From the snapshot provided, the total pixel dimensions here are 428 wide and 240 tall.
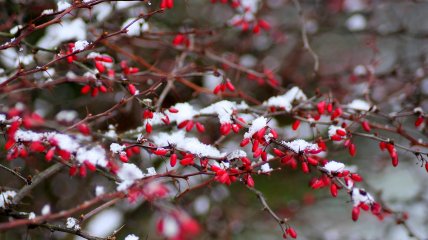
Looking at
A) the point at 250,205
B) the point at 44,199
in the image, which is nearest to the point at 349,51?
the point at 250,205

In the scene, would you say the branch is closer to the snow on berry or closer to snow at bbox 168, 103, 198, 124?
snow at bbox 168, 103, 198, 124

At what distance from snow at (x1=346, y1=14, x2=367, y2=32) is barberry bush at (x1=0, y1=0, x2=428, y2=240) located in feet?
0.09

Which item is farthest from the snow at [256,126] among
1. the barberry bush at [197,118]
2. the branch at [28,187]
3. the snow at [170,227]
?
the branch at [28,187]

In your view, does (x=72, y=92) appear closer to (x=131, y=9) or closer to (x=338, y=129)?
(x=131, y=9)

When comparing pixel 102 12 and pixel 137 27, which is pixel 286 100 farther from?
pixel 102 12

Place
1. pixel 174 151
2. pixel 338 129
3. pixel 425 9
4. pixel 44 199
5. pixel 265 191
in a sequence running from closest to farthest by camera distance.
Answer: pixel 174 151, pixel 338 129, pixel 44 199, pixel 265 191, pixel 425 9

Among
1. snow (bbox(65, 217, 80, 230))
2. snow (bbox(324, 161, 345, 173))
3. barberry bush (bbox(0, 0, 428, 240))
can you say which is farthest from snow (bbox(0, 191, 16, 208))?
snow (bbox(324, 161, 345, 173))

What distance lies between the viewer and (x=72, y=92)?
5.37 m

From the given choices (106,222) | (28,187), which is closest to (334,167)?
(28,187)

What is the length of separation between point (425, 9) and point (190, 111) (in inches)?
225

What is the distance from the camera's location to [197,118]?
310 cm

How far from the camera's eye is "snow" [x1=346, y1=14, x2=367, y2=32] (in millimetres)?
5325

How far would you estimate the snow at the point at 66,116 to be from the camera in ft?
13.0

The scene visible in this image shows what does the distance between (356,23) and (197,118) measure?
10.0 feet
